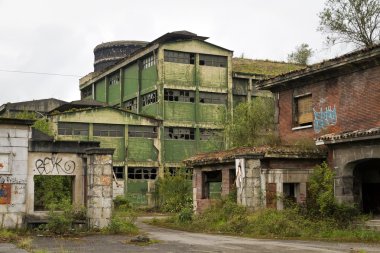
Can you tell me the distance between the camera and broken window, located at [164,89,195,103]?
43.1m

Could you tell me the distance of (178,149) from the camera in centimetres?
4319

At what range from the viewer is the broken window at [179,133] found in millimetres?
42969

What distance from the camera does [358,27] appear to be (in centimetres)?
3331

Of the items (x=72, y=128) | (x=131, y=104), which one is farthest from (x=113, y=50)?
(x=72, y=128)

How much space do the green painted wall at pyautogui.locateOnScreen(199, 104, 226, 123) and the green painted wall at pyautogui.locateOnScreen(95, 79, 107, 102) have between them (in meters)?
11.8

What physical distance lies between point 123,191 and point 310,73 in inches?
892

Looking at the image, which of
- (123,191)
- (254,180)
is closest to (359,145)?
(254,180)

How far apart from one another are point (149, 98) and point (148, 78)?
5.61ft

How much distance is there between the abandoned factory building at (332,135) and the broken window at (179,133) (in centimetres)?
1964

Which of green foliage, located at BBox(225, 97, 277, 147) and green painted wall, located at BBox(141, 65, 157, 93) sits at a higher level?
green painted wall, located at BBox(141, 65, 157, 93)

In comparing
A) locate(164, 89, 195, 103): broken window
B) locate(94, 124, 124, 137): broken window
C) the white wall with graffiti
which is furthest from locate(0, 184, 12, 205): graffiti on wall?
locate(164, 89, 195, 103): broken window

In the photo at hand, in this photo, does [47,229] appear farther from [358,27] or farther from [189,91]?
[189,91]

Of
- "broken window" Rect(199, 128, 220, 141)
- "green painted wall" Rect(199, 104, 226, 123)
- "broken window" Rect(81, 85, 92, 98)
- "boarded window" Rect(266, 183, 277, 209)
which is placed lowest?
"boarded window" Rect(266, 183, 277, 209)

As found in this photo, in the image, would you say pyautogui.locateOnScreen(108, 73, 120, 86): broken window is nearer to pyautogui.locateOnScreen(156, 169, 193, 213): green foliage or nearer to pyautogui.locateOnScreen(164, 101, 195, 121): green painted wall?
pyautogui.locateOnScreen(164, 101, 195, 121): green painted wall
